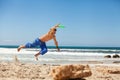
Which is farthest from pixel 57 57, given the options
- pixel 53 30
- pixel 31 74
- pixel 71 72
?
pixel 71 72

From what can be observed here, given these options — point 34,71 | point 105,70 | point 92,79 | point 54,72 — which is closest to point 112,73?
point 105,70

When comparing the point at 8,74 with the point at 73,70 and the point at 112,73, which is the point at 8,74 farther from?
the point at 112,73

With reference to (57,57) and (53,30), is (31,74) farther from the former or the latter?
(57,57)

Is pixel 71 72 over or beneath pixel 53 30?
beneath

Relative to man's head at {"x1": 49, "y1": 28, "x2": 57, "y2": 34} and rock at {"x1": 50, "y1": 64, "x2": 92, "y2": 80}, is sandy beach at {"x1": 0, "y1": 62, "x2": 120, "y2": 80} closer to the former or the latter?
rock at {"x1": 50, "y1": 64, "x2": 92, "y2": 80}

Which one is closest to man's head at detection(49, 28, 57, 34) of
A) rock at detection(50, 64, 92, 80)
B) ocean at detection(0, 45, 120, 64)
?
rock at detection(50, 64, 92, 80)

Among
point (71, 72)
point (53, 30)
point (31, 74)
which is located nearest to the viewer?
point (71, 72)

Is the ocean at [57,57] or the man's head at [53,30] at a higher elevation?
the man's head at [53,30]

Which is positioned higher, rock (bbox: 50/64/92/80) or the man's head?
the man's head

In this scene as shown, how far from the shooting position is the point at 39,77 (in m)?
11.5

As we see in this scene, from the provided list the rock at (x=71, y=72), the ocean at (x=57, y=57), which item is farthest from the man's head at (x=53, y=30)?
the ocean at (x=57, y=57)

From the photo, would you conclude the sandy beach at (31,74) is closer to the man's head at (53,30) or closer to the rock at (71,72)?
the rock at (71,72)

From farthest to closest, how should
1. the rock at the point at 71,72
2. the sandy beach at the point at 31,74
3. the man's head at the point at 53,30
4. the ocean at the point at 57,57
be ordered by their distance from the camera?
the ocean at the point at 57,57 → the sandy beach at the point at 31,74 → the man's head at the point at 53,30 → the rock at the point at 71,72

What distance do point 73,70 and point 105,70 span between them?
4344 millimetres
